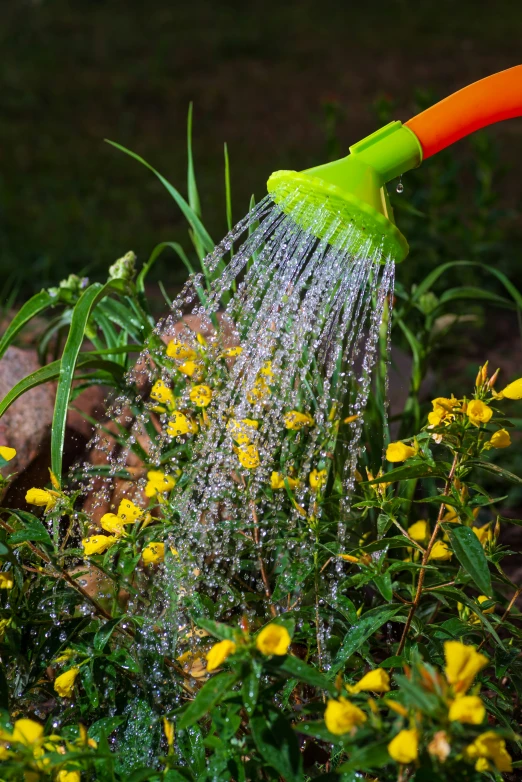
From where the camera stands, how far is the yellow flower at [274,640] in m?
0.90

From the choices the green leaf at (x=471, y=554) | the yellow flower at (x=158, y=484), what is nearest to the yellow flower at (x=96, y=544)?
the yellow flower at (x=158, y=484)

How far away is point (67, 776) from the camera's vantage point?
1.01m

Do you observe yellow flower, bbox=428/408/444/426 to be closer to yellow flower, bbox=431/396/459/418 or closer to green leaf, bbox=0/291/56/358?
yellow flower, bbox=431/396/459/418

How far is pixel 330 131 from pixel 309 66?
4843 mm

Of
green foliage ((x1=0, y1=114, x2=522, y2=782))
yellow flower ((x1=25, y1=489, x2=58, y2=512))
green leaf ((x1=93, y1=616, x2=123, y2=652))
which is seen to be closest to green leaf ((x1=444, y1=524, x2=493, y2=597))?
green foliage ((x1=0, y1=114, x2=522, y2=782))

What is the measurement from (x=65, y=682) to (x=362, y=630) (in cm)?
40

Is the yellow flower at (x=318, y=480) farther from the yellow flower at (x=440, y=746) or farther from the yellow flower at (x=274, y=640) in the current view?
the yellow flower at (x=440, y=746)

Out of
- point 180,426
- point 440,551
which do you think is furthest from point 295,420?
point 440,551

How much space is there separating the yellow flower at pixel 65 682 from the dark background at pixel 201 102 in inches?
92.2

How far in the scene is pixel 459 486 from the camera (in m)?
1.23

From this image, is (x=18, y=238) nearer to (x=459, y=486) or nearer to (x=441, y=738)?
(x=459, y=486)

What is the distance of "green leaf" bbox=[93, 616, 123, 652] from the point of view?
1168 millimetres

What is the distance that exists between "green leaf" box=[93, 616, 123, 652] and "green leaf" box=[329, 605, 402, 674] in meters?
0.29

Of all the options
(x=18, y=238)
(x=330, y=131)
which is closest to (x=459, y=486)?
(x=330, y=131)
